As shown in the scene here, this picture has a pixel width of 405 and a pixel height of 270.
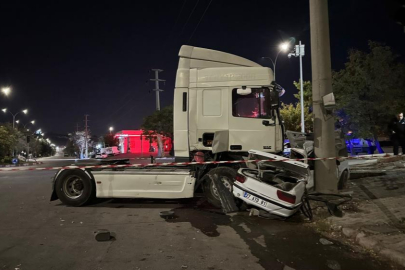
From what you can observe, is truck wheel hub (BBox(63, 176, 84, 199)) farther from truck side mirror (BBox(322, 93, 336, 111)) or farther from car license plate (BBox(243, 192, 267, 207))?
truck side mirror (BBox(322, 93, 336, 111))

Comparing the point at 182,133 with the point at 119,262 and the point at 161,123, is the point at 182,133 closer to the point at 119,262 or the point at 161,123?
the point at 119,262

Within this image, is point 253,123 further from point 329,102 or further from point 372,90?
point 372,90

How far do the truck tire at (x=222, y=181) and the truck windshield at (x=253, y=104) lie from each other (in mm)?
1405

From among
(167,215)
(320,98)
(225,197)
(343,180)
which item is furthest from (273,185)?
(343,180)

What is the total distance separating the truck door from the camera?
26.2 ft

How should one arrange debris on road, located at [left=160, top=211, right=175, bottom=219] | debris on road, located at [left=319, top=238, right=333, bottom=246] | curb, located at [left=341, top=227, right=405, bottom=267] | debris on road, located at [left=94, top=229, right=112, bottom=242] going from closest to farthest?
curb, located at [left=341, top=227, right=405, bottom=267] → debris on road, located at [left=319, top=238, right=333, bottom=246] → debris on road, located at [left=94, top=229, right=112, bottom=242] → debris on road, located at [left=160, top=211, right=175, bottom=219]

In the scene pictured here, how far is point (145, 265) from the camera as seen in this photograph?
4309 mm

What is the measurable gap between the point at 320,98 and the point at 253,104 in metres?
1.64

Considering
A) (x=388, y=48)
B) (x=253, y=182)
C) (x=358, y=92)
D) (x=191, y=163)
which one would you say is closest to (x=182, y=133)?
(x=191, y=163)

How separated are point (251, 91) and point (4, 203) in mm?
7376

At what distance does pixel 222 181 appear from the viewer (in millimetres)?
7984

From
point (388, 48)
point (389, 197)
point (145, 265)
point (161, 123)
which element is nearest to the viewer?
point (145, 265)

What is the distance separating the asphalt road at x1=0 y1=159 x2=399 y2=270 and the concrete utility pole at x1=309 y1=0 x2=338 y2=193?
6.08ft

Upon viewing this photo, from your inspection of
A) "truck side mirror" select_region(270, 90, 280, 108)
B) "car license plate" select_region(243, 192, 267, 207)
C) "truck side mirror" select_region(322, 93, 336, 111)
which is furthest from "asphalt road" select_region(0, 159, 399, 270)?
"truck side mirror" select_region(322, 93, 336, 111)
